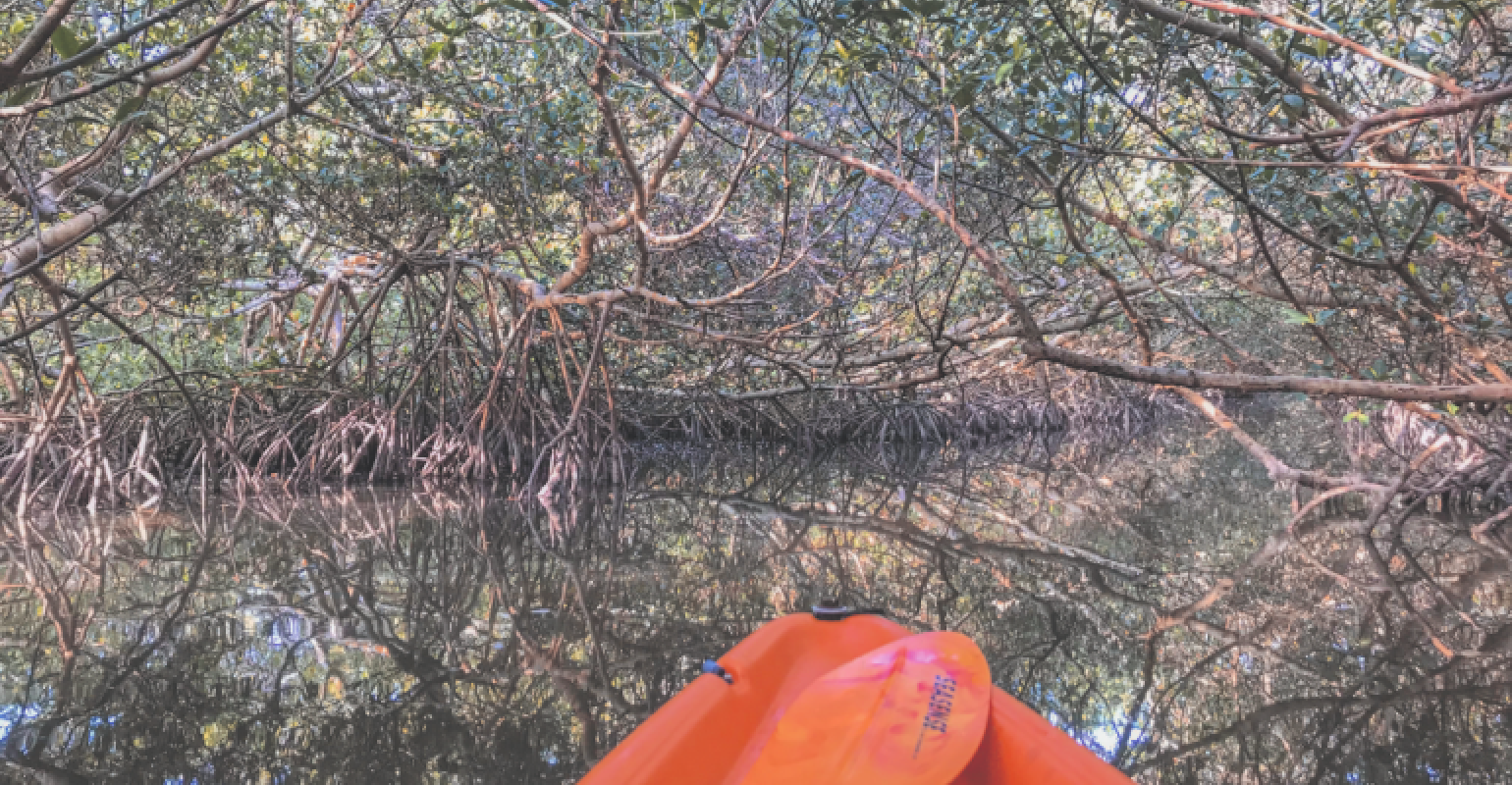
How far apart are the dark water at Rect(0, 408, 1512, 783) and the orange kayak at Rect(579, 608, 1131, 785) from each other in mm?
291

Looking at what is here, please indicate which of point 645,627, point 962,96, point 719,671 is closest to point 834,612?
point 719,671

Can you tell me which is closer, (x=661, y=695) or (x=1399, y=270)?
(x=661, y=695)

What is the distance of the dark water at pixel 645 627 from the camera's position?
5.74 feet

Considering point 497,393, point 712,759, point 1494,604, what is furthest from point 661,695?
point 497,393

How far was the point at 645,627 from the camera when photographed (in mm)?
2539

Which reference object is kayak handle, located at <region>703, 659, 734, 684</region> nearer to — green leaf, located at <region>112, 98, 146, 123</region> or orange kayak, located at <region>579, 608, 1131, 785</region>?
orange kayak, located at <region>579, 608, 1131, 785</region>

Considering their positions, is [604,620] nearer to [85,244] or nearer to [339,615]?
[339,615]

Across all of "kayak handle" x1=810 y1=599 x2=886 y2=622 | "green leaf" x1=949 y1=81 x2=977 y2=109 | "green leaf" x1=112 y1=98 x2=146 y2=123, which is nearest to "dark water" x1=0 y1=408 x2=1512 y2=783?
"kayak handle" x1=810 y1=599 x2=886 y2=622

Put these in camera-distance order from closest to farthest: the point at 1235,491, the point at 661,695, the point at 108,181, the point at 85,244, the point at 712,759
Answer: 1. the point at 712,759
2. the point at 661,695
3. the point at 108,181
4. the point at 85,244
5. the point at 1235,491

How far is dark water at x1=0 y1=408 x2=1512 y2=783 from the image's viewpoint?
1748mm

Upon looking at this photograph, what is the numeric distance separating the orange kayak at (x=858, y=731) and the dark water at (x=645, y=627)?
0.29 meters

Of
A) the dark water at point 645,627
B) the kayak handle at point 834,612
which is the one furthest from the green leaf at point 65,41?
the kayak handle at point 834,612

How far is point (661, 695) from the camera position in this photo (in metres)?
2.02

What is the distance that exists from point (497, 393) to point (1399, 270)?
4.76m
